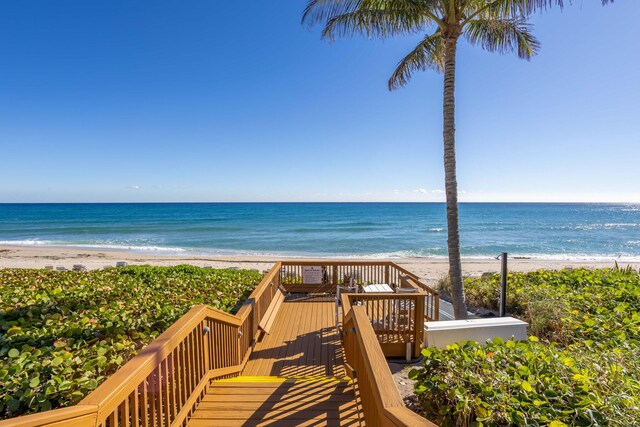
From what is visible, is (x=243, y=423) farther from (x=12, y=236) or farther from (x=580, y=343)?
(x=12, y=236)

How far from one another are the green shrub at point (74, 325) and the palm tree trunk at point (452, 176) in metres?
3.97

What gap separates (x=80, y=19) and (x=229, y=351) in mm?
12817

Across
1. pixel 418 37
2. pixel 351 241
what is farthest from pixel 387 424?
pixel 351 241

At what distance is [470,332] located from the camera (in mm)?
4137

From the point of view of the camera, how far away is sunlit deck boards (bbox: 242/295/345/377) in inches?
158

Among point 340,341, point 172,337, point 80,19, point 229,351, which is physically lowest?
point 340,341

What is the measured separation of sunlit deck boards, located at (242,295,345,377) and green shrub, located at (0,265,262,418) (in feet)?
3.02

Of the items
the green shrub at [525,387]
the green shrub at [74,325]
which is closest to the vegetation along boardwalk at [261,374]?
the green shrub at [74,325]

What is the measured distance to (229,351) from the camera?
344cm

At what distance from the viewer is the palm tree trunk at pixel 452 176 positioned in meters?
5.48

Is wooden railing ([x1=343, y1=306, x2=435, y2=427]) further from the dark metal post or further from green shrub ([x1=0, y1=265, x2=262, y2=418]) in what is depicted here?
the dark metal post

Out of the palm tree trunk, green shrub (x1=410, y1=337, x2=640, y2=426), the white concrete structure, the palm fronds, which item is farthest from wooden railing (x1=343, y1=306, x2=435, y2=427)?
the palm fronds

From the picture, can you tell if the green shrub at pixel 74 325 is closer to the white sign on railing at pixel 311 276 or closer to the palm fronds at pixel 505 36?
the white sign on railing at pixel 311 276

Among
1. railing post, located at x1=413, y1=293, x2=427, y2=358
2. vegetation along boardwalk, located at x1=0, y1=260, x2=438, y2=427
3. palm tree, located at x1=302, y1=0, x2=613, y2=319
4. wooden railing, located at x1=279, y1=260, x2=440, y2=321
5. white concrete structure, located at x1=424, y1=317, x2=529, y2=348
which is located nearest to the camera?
vegetation along boardwalk, located at x1=0, y1=260, x2=438, y2=427
